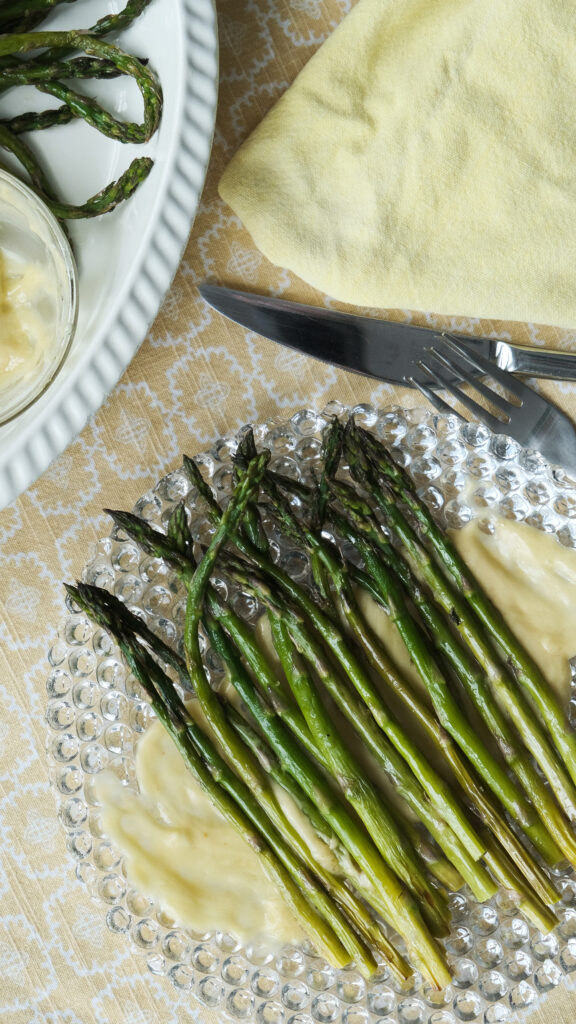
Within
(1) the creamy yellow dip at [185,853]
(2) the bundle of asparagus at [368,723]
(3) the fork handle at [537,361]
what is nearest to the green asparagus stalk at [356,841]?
(2) the bundle of asparagus at [368,723]

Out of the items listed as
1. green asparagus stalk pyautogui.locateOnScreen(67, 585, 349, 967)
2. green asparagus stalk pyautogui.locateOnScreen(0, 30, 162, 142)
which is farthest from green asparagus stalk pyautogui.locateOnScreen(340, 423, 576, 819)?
green asparagus stalk pyautogui.locateOnScreen(0, 30, 162, 142)

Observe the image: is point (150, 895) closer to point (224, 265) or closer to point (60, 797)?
point (60, 797)

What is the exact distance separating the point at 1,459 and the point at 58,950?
0.80 metres

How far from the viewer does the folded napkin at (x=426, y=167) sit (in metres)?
1.25

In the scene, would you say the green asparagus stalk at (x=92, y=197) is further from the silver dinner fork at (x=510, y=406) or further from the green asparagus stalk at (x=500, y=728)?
the green asparagus stalk at (x=500, y=728)

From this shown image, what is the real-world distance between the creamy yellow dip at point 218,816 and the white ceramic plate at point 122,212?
1.58ft

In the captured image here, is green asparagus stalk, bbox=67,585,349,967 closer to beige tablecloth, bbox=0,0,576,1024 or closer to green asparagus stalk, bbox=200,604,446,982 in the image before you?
green asparagus stalk, bbox=200,604,446,982

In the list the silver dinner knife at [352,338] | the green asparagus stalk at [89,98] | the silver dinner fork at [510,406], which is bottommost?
the silver dinner fork at [510,406]

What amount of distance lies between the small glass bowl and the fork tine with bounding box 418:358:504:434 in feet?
1.77

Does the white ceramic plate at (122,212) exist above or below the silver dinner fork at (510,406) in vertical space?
above

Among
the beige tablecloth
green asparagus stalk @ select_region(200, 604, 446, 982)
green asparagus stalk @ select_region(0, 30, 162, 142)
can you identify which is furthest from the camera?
the beige tablecloth

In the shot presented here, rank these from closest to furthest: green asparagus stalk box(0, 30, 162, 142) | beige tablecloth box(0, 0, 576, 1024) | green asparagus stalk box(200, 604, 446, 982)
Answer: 1. green asparagus stalk box(200, 604, 446, 982)
2. green asparagus stalk box(0, 30, 162, 142)
3. beige tablecloth box(0, 0, 576, 1024)

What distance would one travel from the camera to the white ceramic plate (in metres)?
1.20

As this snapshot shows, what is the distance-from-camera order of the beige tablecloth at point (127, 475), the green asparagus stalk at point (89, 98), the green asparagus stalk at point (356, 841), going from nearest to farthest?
1. the green asparagus stalk at point (356, 841)
2. the green asparagus stalk at point (89, 98)
3. the beige tablecloth at point (127, 475)
